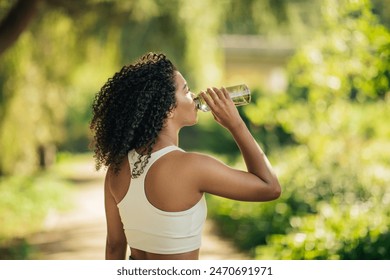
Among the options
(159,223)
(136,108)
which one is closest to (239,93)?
(136,108)

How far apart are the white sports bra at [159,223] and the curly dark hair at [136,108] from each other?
54 millimetres

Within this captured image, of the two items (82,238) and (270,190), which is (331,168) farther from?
(270,190)

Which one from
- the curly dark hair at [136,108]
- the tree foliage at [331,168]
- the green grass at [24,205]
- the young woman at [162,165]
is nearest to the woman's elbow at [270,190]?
the young woman at [162,165]

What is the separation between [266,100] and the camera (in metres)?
10.4

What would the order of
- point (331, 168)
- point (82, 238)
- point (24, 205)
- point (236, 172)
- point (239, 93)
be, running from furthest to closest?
point (24, 205)
point (82, 238)
point (331, 168)
point (239, 93)
point (236, 172)

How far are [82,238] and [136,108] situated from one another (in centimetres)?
745

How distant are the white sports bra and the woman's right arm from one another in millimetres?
92

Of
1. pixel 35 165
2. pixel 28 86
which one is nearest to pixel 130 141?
pixel 28 86

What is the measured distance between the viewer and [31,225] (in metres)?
10.2

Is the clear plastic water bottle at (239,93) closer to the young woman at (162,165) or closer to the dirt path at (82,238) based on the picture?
the young woman at (162,165)

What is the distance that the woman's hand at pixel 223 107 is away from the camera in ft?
7.98

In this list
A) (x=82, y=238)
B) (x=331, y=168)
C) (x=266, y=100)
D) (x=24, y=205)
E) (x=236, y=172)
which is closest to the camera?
(x=236, y=172)

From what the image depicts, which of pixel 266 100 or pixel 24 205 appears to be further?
pixel 24 205

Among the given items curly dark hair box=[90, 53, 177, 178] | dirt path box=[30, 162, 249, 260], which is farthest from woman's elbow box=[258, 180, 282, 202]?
dirt path box=[30, 162, 249, 260]
